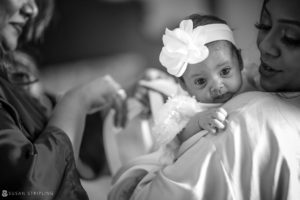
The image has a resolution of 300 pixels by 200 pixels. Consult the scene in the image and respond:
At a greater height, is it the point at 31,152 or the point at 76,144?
the point at 31,152

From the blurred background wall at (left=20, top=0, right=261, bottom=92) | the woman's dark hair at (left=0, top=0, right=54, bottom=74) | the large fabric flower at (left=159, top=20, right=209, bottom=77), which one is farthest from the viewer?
the blurred background wall at (left=20, top=0, right=261, bottom=92)

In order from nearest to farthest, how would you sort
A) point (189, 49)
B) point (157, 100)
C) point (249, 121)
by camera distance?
point (249, 121) → point (189, 49) → point (157, 100)

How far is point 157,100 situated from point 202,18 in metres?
0.41

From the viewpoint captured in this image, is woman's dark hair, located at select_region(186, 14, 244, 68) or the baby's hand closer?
the baby's hand

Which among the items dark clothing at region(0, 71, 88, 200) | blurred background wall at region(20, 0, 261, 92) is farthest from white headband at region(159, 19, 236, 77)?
blurred background wall at region(20, 0, 261, 92)

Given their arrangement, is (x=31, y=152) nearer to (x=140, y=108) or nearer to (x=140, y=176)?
(x=140, y=176)

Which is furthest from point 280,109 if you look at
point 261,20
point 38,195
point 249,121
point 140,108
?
point 140,108

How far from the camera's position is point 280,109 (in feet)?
2.40

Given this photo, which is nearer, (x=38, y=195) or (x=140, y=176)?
(x=38, y=195)

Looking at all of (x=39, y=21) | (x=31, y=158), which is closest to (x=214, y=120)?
(x=31, y=158)

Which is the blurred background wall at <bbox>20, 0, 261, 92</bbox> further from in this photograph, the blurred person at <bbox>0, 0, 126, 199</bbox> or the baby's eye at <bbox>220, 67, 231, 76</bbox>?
the baby's eye at <bbox>220, 67, 231, 76</bbox>

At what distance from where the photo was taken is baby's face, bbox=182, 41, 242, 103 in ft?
2.81

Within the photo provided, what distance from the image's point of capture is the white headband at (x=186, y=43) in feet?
2.73

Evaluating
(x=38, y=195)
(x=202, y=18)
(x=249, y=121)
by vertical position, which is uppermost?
(x=202, y=18)
